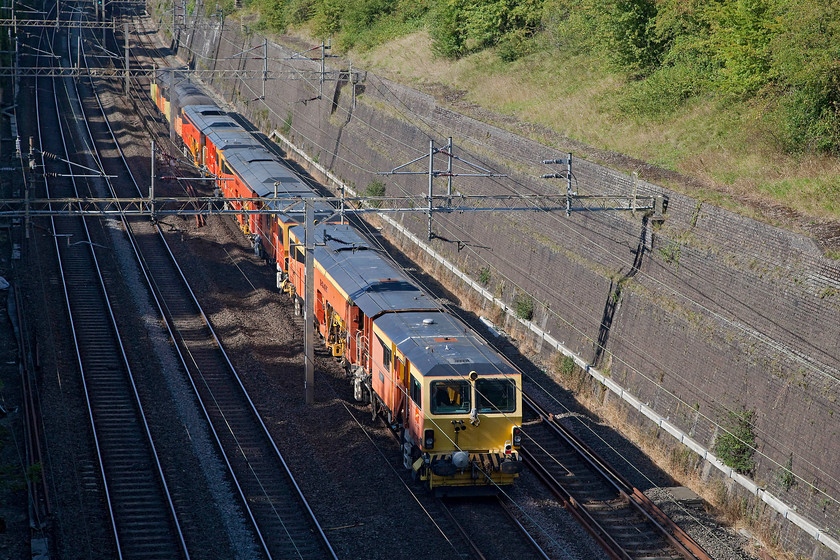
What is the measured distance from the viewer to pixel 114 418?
20141mm

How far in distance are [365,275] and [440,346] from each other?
15.5 feet

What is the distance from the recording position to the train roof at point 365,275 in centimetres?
2011

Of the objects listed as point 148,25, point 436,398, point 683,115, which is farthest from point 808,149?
point 148,25

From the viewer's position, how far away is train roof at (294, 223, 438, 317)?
2011 centimetres

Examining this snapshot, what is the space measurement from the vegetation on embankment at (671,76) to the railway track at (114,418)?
13.3 metres

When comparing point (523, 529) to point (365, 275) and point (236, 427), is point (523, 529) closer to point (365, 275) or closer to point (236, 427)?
point (236, 427)

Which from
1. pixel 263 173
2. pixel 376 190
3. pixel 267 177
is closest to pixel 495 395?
pixel 267 177

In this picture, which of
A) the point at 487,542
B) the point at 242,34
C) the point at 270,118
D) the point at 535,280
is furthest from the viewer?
the point at 242,34

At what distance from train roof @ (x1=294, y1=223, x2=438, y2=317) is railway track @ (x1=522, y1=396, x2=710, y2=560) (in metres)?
3.76

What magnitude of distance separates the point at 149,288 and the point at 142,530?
45.6ft

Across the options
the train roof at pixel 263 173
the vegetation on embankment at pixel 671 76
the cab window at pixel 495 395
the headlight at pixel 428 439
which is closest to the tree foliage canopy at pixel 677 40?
the vegetation on embankment at pixel 671 76

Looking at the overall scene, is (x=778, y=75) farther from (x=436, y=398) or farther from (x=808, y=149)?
(x=436, y=398)

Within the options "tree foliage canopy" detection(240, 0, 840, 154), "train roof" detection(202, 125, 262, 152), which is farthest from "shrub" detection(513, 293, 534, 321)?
"train roof" detection(202, 125, 262, 152)

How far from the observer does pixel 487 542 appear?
15.8m
